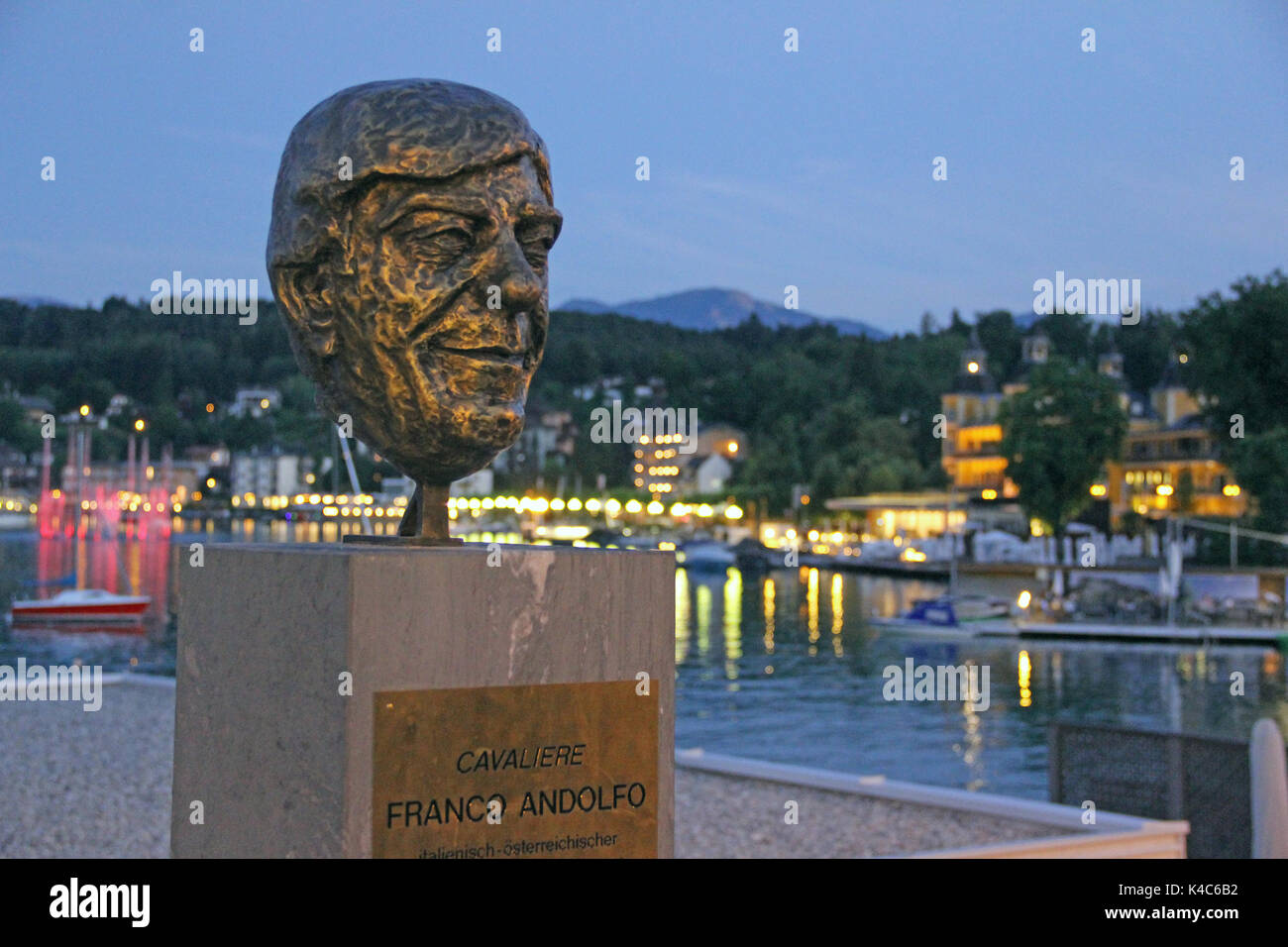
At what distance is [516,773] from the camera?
4363 millimetres

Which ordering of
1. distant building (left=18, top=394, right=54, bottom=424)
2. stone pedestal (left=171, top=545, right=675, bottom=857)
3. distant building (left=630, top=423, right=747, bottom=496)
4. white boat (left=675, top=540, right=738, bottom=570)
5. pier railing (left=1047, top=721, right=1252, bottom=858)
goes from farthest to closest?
distant building (left=18, top=394, right=54, bottom=424)
distant building (left=630, top=423, right=747, bottom=496)
white boat (left=675, top=540, right=738, bottom=570)
pier railing (left=1047, top=721, right=1252, bottom=858)
stone pedestal (left=171, top=545, right=675, bottom=857)

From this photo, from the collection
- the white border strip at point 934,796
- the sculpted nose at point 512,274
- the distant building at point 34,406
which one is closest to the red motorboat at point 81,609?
the white border strip at point 934,796

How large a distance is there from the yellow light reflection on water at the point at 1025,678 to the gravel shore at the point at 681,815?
658 inches

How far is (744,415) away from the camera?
136 meters

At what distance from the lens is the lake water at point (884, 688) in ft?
68.7

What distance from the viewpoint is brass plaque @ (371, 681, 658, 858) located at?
13.8ft

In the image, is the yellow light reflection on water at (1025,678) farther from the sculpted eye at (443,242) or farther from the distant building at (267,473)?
the distant building at (267,473)

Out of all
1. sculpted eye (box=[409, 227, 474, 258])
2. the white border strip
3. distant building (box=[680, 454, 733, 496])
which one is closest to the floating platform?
the white border strip

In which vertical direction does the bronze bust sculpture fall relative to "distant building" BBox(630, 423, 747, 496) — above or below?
below

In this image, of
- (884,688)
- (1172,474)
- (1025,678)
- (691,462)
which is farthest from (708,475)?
(884,688)

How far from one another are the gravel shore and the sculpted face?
582cm

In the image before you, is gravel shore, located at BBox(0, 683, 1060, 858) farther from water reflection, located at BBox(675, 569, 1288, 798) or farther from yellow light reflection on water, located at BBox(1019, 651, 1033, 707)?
yellow light reflection on water, located at BBox(1019, 651, 1033, 707)

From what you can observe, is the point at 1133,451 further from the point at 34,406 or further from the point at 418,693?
the point at 34,406

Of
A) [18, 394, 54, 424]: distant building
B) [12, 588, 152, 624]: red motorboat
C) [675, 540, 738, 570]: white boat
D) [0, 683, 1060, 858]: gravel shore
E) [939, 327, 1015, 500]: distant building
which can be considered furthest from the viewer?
[18, 394, 54, 424]: distant building
